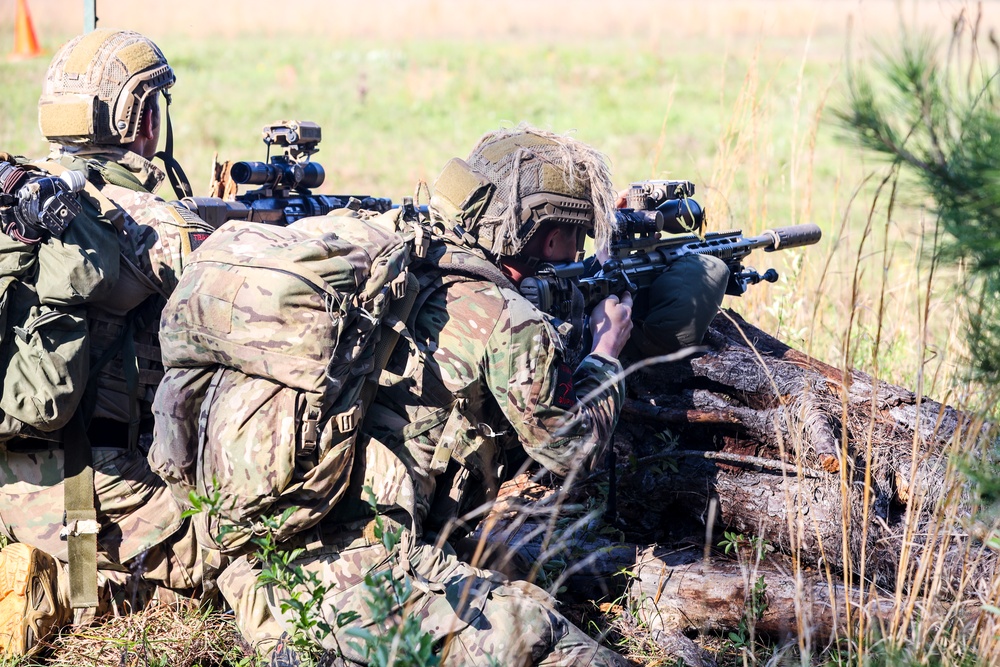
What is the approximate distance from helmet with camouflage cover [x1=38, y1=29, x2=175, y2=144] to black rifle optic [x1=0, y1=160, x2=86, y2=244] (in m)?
0.70

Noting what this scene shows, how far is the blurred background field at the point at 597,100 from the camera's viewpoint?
6.50 meters

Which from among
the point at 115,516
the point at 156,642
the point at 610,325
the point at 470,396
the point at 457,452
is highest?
the point at 610,325

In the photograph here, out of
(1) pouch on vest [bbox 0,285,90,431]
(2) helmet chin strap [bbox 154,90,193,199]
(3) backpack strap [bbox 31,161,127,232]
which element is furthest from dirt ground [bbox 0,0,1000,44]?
(1) pouch on vest [bbox 0,285,90,431]

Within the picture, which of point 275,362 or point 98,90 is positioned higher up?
point 98,90

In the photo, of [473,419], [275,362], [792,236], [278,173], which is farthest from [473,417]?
[792,236]

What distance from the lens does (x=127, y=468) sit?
401 cm

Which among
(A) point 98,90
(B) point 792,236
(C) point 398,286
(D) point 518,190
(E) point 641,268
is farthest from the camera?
(B) point 792,236

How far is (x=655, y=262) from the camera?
4527mm

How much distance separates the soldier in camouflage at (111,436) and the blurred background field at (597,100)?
1.83 m

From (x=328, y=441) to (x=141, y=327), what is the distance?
142 cm

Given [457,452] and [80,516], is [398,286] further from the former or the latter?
[80,516]

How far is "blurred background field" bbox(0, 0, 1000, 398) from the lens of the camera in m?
6.50

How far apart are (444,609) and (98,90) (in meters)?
2.78

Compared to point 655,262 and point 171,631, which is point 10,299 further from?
point 655,262
